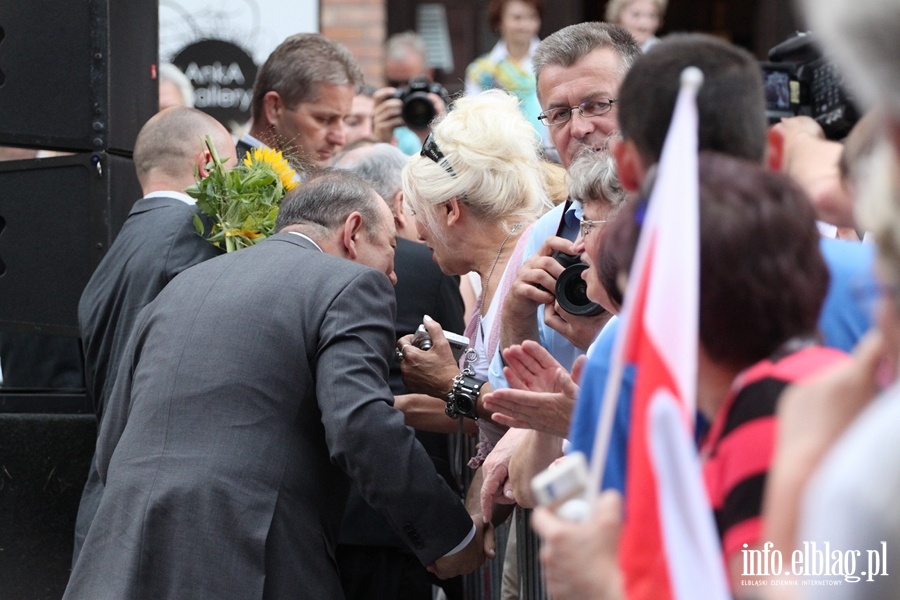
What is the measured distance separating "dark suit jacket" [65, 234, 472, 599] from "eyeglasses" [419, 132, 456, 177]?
496mm

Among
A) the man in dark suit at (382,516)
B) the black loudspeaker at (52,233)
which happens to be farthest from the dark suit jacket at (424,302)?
the black loudspeaker at (52,233)

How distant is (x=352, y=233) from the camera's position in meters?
3.52

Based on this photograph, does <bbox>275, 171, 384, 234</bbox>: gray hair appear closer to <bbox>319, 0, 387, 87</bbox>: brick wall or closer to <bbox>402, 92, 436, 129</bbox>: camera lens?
<bbox>402, 92, 436, 129</bbox>: camera lens

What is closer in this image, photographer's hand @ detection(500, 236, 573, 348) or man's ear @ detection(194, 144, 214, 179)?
photographer's hand @ detection(500, 236, 573, 348)

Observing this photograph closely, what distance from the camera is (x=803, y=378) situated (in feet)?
4.68

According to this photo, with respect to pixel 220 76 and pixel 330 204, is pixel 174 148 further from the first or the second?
pixel 220 76

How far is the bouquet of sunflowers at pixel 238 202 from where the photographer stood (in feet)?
12.8

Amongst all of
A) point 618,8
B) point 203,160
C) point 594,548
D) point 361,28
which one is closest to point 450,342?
point 203,160

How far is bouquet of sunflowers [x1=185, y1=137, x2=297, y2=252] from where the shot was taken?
12.8 feet

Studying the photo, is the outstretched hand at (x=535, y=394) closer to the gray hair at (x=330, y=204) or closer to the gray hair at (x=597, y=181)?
the gray hair at (x=597, y=181)

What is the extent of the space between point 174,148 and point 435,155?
1136 millimetres

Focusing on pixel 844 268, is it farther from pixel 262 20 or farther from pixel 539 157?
pixel 262 20

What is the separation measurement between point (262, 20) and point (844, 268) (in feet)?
21.0

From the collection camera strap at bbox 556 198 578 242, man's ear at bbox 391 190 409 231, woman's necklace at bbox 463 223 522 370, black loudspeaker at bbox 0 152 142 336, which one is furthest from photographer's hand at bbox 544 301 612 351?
black loudspeaker at bbox 0 152 142 336
